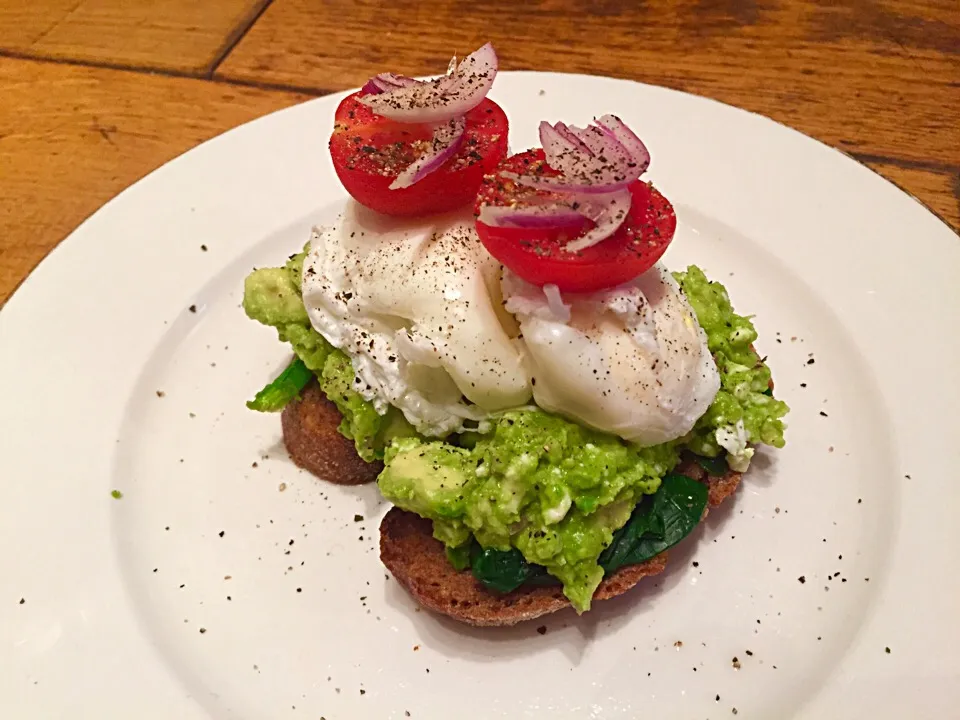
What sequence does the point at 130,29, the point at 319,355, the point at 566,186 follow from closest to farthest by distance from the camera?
the point at 566,186
the point at 319,355
the point at 130,29

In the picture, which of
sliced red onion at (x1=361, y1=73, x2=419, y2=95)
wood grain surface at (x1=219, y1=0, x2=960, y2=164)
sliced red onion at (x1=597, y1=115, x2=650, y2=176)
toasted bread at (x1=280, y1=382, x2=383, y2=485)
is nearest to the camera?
sliced red onion at (x1=597, y1=115, x2=650, y2=176)

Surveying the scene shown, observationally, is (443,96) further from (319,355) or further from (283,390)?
(283,390)

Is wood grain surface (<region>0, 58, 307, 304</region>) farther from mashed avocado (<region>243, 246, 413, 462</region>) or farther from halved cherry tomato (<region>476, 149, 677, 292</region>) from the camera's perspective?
halved cherry tomato (<region>476, 149, 677, 292</region>)

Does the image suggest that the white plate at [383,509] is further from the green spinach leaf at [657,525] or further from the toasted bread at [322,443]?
the green spinach leaf at [657,525]

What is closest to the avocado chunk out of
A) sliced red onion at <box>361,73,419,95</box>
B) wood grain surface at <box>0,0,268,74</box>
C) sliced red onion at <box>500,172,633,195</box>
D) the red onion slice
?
the red onion slice

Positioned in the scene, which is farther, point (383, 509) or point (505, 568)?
point (383, 509)

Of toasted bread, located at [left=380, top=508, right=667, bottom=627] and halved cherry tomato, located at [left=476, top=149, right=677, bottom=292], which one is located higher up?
halved cherry tomato, located at [left=476, top=149, right=677, bottom=292]

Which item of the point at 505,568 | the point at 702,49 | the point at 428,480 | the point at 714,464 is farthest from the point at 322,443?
the point at 702,49
